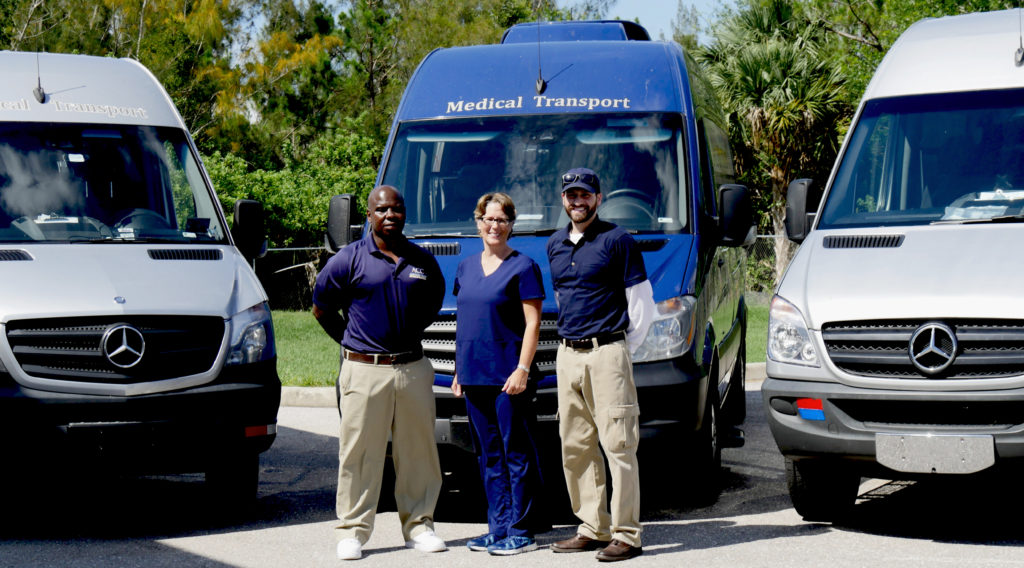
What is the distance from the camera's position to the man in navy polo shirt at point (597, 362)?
668 centimetres

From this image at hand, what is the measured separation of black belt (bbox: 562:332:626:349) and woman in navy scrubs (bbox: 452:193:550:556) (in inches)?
8.8

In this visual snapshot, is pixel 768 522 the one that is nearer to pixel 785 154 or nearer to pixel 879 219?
pixel 879 219

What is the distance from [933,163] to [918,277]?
4.10 ft

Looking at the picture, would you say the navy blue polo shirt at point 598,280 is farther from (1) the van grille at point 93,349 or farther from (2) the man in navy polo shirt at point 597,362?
(1) the van grille at point 93,349

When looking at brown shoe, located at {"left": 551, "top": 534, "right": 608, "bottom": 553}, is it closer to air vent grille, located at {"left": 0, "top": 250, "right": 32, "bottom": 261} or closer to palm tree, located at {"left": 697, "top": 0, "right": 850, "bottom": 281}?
air vent grille, located at {"left": 0, "top": 250, "right": 32, "bottom": 261}

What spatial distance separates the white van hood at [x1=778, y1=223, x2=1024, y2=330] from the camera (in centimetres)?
655

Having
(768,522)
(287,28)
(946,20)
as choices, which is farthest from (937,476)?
(287,28)

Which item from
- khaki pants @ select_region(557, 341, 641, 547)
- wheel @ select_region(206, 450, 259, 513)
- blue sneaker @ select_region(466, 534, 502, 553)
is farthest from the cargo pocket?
wheel @ select_region(206, 450, 259, 513)

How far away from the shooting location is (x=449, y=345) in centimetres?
764

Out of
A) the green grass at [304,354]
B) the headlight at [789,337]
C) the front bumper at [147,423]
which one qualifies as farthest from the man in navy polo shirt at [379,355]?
the green grass at [304,354]

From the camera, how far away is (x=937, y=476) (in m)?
6.60

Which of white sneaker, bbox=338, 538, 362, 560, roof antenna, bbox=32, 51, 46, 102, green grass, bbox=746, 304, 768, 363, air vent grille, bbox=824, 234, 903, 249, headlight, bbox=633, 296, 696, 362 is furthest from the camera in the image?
green grass, bbox=746, 304, 768, 363

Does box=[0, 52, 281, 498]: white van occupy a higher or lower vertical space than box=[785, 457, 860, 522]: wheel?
higher

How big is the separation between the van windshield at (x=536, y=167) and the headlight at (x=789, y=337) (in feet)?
4.31
